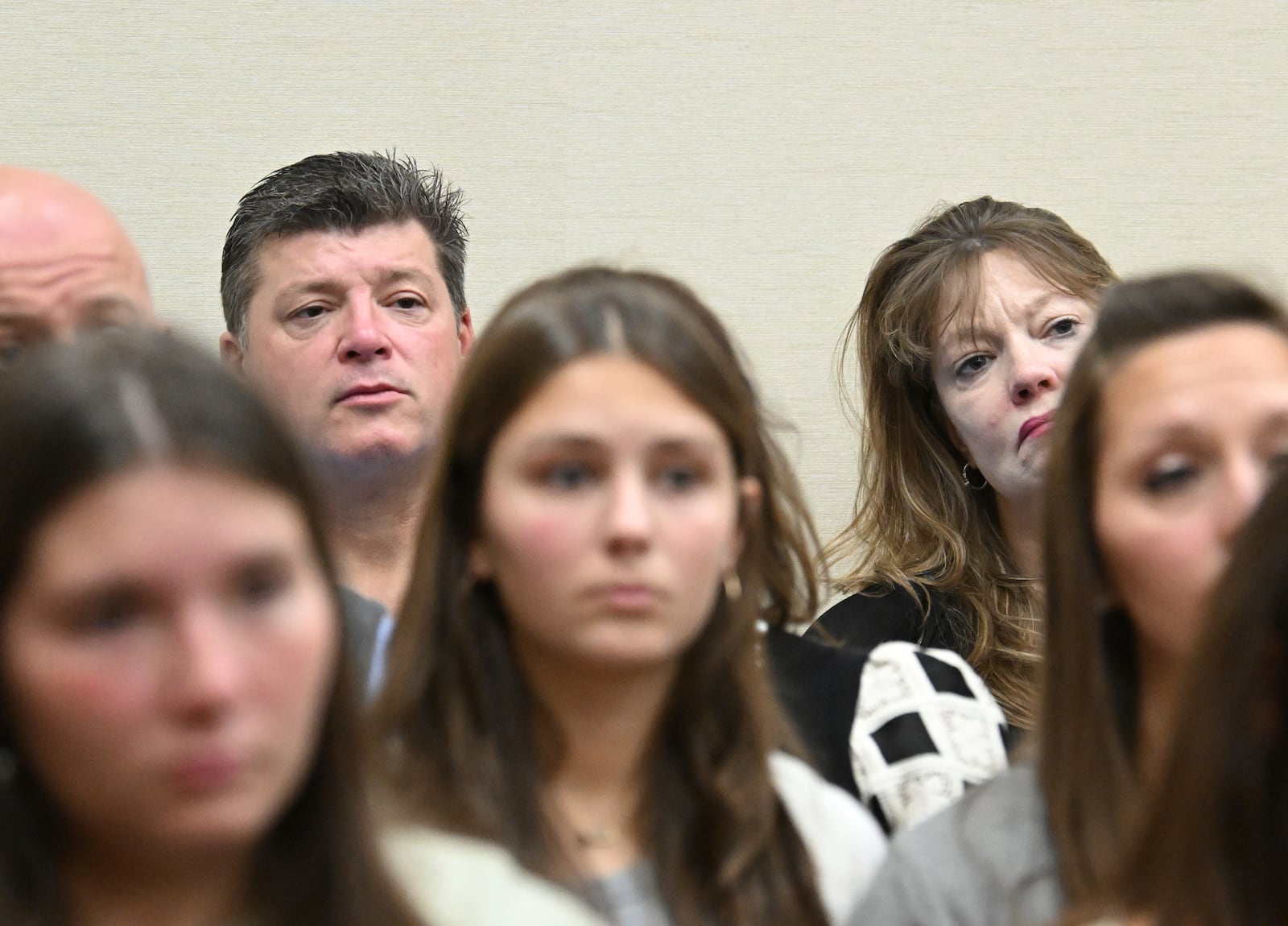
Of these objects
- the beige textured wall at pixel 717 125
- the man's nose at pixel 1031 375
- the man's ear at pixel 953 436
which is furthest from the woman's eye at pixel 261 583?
the beige textured wall at pixel 717 125

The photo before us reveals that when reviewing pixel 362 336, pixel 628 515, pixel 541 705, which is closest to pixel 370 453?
pixel 362 336

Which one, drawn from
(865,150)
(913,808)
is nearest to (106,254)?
(913,808)

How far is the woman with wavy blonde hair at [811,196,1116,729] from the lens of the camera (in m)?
2.11

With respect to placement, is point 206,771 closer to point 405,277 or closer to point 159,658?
point 159,658

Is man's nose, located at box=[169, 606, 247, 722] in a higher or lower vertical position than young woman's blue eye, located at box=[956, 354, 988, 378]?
higher

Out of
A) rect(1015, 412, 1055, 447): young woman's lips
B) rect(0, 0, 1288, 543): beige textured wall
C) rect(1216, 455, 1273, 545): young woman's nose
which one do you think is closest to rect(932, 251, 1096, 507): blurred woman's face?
rect(1015, 412, 1055, 447): young woman's lips

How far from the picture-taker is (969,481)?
2303 millimetres

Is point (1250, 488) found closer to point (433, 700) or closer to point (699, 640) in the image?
point (699, 640)

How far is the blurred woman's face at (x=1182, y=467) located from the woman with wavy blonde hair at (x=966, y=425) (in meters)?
0.78

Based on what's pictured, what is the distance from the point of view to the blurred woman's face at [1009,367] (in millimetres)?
2148

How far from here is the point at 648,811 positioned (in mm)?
1307

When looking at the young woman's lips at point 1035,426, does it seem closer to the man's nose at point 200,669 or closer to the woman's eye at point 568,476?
the woman's eye at point 568,476

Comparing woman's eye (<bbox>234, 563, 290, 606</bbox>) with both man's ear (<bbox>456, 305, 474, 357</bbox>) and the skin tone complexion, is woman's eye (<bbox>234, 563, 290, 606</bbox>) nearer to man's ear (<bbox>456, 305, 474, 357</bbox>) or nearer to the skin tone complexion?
the skin tone complexion

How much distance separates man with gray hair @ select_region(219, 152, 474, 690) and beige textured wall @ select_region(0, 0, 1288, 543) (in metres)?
0.41
